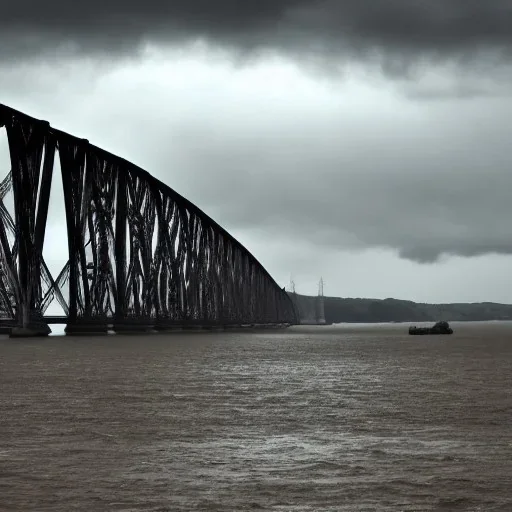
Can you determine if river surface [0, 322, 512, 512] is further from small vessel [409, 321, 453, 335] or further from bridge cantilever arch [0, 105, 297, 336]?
small vessel [409, 321, 453, 335]

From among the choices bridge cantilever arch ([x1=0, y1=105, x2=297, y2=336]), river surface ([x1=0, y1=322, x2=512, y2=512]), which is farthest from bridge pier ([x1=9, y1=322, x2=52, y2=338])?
river surface ([x1=0, y1=322, x2=512, y2=512])

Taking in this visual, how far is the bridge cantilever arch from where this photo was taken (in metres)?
74.8

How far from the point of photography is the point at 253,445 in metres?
16.3

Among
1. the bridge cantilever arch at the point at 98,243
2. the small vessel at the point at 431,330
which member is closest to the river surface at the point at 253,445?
the bridge cantilever arch at the point at 98,243

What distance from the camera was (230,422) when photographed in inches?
782

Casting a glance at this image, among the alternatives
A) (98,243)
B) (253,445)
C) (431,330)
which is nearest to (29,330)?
(98,243)

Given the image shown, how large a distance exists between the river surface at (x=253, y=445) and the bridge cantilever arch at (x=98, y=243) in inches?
1751

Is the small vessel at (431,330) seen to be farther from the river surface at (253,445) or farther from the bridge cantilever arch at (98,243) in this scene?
the river surface at (253,445)

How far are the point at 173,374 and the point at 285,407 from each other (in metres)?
13.3

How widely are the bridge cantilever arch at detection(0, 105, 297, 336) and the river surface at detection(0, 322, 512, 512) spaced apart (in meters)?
44.5

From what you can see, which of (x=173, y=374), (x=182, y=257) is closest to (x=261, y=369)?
(x=173, y=374)

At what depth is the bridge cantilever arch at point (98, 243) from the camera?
245ft

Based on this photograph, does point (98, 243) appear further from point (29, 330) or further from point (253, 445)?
point (253, 445)

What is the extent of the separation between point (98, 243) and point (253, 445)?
7589 centimetres
